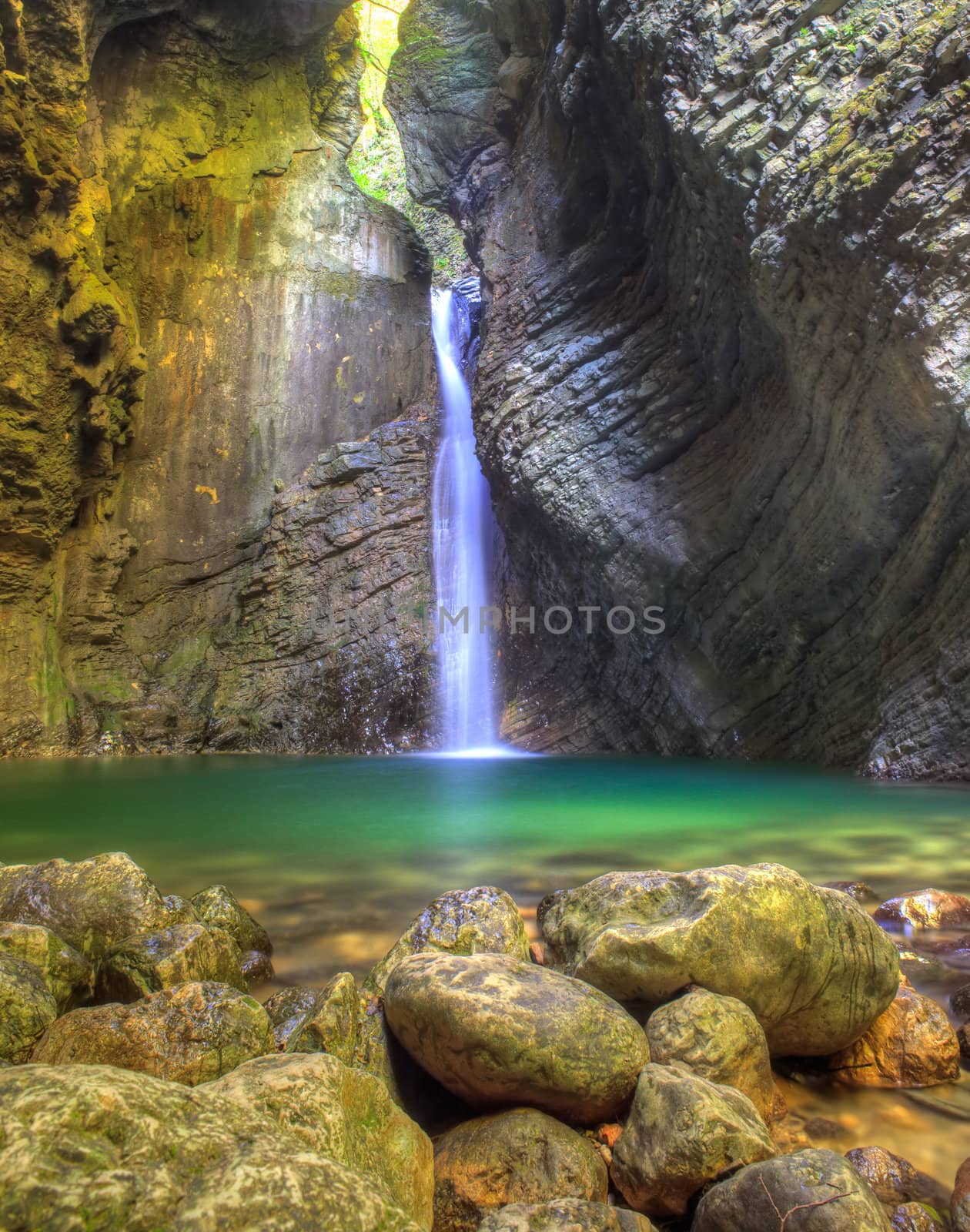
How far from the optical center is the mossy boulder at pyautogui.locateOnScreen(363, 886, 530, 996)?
2.52 m

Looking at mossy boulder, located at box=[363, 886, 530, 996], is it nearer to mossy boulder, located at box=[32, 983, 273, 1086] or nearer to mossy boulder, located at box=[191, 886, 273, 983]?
mossy boulder, located at box=[32, 983, 273, 1086]

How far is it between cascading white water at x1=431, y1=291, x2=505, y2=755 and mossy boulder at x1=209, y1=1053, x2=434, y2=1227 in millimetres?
11612

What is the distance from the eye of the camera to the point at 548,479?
1159 cm

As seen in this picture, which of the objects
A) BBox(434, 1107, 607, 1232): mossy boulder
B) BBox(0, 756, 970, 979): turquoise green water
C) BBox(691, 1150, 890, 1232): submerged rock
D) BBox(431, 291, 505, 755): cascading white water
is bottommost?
BBox(0, 756, 970, 979): turquoise green water

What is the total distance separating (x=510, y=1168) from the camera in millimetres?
1693

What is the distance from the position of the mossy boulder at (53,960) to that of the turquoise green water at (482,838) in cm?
68

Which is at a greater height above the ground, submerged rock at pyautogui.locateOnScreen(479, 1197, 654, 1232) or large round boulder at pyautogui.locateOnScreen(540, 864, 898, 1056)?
large round boulder at pyautogui.locateOnScreen(540, 864, 898, 1056)

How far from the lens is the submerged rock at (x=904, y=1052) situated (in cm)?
210

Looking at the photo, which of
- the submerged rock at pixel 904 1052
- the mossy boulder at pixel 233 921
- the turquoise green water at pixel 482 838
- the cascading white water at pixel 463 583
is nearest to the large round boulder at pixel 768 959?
the submerged rock at pixel 904 1052

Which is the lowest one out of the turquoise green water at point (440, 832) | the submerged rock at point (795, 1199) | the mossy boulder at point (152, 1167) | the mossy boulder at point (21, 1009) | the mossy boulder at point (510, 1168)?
the turquoise green water at point (440, 832)

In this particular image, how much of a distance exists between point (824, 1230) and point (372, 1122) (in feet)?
2.84

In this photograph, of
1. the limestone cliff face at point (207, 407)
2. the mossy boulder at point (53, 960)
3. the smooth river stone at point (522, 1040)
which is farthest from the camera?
the limestone cliff face at point (207, 407)

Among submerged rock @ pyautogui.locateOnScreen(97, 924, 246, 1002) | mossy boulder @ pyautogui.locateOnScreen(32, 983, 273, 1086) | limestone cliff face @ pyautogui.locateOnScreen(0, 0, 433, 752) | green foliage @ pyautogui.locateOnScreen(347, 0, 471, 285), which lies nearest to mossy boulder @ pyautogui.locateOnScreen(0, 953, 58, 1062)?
mossy boulder @ pyautogui.locateOnScreen(32, 983, 273, 1086)

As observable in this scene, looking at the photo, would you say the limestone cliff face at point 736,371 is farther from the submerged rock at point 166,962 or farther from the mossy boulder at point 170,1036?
the mossy boulder at point 170,1036
